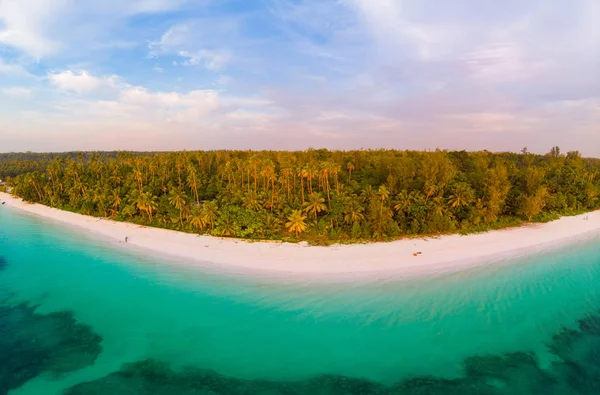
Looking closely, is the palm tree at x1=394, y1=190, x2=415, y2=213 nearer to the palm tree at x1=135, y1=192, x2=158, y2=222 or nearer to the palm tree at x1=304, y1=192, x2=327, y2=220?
the palm tree at x1=304, y1=192, x2=327, y2=220

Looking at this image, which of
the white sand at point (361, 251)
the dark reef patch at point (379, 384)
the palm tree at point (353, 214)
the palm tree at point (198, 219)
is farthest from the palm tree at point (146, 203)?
the dark reef patch at point (379, 384)

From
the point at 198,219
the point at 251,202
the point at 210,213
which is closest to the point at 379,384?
the point at 251,202

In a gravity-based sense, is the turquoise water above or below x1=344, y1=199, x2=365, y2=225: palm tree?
below

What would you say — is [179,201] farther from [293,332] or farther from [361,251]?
[293,332]

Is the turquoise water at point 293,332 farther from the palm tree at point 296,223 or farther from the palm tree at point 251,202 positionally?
the palm tree at point 251,202

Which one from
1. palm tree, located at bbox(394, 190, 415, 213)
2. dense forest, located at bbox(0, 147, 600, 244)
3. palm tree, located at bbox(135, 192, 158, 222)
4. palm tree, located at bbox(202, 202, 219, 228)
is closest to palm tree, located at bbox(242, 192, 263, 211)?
dense forest, located at bbox(0, 147, 600, 244)

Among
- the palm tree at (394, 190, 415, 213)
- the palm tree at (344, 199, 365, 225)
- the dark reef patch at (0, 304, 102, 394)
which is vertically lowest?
the dark reef patch at (0, 304, 102, 394)

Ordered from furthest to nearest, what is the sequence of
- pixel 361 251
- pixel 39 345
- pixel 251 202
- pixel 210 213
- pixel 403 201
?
1. pixel 403 201
2. pixel 251 202
3. pixel 210 213
4. pixel 361 251
5. pixel 39 345
